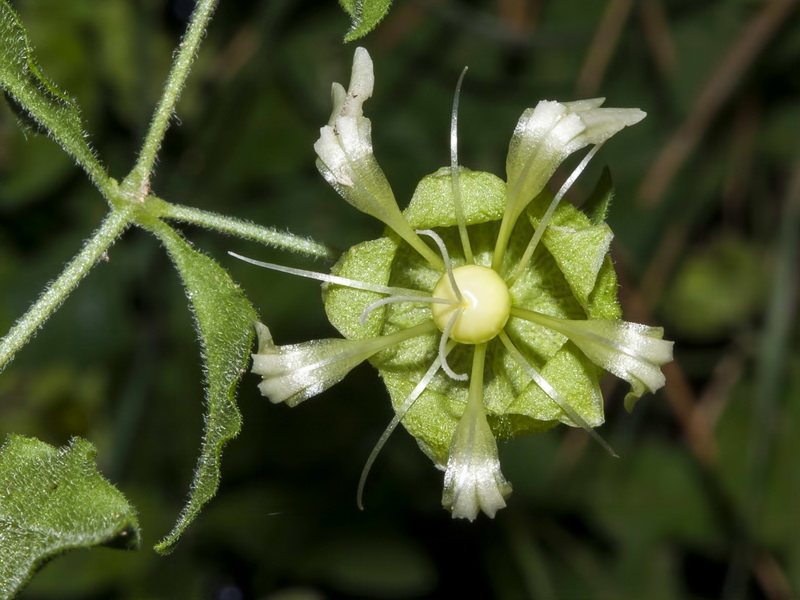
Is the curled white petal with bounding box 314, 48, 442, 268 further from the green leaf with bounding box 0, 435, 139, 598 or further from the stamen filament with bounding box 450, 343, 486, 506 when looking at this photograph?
the green leaf with bounding box 0, 435, 139, 598

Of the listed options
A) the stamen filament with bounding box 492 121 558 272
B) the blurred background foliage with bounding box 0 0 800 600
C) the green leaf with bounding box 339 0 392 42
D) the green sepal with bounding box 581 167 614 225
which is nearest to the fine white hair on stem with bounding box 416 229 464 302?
the stamen filament with bounding box 492 121 558 272

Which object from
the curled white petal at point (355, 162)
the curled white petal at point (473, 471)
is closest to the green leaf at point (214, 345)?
the curled white petal at point (355, 162)

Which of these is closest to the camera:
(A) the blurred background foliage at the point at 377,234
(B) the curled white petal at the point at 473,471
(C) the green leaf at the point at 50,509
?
(C) the green leaf at the point at 50,509

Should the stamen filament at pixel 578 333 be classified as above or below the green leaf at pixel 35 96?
below

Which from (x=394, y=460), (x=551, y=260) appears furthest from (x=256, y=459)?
(x=551, y=260)

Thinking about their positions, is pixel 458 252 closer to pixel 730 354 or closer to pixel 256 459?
pixel 256 459

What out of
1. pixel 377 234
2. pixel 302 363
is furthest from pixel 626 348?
pixel 377 234

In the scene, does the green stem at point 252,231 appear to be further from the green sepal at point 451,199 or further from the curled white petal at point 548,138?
the curled white petal at point 548,138
